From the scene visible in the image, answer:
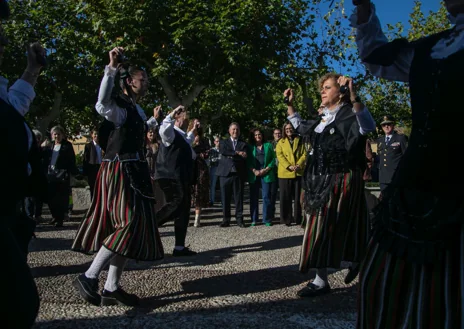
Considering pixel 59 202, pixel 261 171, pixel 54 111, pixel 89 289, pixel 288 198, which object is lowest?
pixel 89 289

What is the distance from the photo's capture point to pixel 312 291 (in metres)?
4.06

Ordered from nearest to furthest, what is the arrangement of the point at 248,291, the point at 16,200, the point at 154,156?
1. the point at 16,200
2. the point at 248,291
3. the point at 154,156

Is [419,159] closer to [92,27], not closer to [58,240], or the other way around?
[58,240]

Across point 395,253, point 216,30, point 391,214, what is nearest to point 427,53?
point 391,214

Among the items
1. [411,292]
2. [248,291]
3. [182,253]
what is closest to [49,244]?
[182,253]

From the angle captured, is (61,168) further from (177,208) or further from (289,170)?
(289,170)

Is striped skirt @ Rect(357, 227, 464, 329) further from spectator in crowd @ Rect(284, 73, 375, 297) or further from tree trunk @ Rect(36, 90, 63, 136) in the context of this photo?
tree trunk @ Rect(36, 90, 63, 136)

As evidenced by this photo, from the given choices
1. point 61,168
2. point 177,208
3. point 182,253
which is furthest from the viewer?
point 61,168

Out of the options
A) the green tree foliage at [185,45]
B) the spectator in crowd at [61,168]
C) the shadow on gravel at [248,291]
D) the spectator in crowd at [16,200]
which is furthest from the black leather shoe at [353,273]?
the green tree foliage at [185,45]

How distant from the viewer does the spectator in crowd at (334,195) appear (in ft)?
12.9

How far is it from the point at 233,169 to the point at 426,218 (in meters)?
7.46

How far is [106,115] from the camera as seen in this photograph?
3.62 metres

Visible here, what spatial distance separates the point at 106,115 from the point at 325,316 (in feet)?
7.23

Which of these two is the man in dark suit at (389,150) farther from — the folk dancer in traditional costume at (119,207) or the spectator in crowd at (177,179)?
the folk dancer in traditional costume at (119,207)
